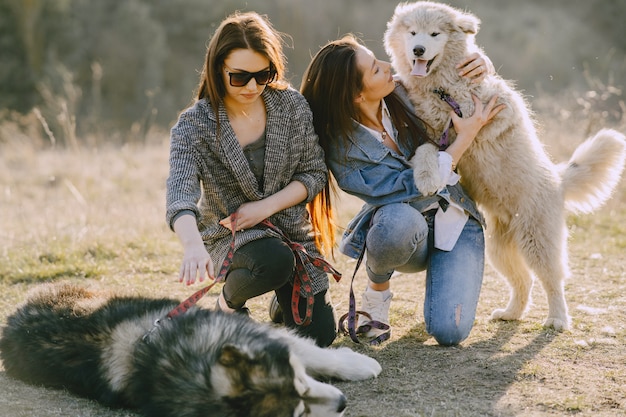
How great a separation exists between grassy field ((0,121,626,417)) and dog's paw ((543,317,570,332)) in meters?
0.05

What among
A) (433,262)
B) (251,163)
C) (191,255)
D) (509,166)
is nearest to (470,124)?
(509,166)

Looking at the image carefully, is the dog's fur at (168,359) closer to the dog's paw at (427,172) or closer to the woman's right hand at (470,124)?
the dog's paw at (427,172)

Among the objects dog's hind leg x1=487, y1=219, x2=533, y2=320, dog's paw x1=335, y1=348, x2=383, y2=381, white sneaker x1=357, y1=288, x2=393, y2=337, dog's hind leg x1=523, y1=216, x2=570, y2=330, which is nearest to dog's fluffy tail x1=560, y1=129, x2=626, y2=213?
dog's hind leg x1=523, y1=216, x2=570, y2=330

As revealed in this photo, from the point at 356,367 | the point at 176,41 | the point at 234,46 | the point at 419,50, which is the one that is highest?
the point at 176,41

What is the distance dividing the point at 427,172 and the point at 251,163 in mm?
848

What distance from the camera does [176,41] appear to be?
21.7 m

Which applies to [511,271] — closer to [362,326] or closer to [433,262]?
[433,262]

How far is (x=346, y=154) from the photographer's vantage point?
3.24 m

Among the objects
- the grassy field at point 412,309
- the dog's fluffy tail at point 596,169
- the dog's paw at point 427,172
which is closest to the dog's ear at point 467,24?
the dog's paw at point 427,172

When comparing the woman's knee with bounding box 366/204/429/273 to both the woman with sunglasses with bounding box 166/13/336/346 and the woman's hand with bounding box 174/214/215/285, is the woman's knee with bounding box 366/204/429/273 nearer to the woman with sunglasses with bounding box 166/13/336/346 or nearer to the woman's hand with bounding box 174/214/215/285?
the woman with sunglasses with bounding box 166/13/336/346

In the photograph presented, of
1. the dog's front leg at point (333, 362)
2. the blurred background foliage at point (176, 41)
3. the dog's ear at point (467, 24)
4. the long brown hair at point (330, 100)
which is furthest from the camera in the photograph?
the blurred background foliage at point (176, 41)

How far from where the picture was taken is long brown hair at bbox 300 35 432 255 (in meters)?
3.19

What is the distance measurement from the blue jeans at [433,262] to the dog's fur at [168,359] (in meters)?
0.56

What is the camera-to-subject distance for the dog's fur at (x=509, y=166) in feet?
11.2
